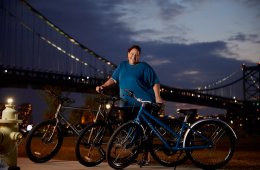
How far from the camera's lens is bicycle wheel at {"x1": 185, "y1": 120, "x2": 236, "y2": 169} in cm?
435

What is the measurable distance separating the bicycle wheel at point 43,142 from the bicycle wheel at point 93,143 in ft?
1.46

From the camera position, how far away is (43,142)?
4.88 m

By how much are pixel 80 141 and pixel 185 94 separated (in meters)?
58.6

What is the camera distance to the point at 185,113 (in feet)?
14.6

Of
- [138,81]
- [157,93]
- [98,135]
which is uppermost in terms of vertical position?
[138,81]

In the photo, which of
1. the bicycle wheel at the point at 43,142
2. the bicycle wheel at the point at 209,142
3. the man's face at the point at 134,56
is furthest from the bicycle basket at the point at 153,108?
the bicycle wheel at the point at 43,142

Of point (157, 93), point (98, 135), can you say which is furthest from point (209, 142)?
point (98, 135)

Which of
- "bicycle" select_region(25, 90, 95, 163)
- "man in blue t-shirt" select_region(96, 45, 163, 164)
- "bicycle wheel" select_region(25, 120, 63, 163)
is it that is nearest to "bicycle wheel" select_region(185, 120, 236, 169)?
"man in blue t-shirt" select_region(96, 45, 163, 164)

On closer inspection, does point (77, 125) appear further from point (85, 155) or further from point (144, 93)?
point (144, 93)

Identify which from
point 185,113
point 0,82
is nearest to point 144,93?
point 185,113

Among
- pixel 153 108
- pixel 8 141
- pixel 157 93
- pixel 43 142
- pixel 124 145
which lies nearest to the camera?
pixel 8 141

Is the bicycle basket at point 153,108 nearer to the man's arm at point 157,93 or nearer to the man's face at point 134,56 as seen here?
the man's arm at point 157,93

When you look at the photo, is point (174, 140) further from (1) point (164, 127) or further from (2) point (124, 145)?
(2) point (124, 145)

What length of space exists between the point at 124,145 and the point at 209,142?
0.82 meters
